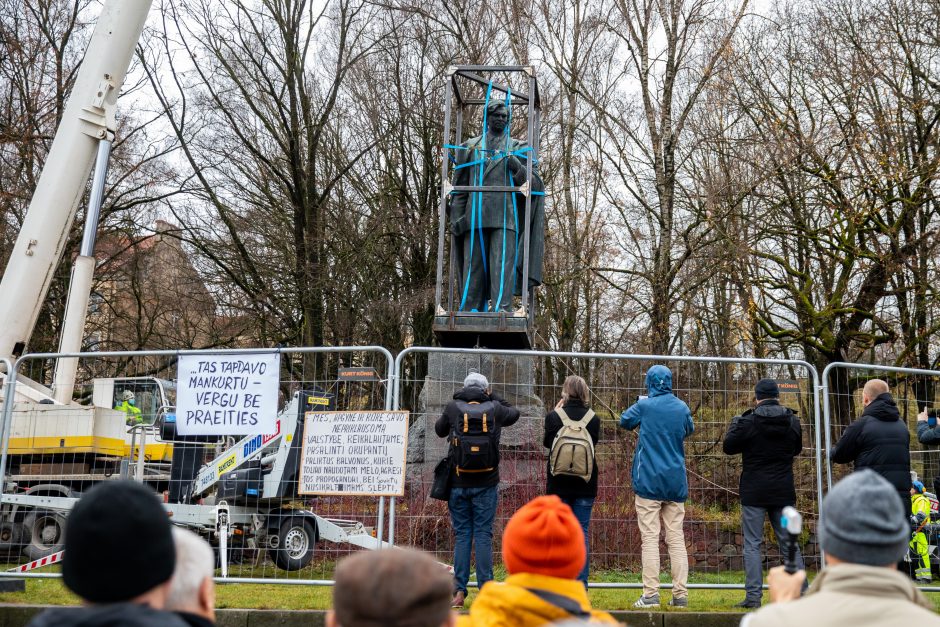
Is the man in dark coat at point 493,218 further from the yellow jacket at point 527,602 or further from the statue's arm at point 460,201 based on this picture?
the yellow jacket at point 527,602

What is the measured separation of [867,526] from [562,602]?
34.2 inches

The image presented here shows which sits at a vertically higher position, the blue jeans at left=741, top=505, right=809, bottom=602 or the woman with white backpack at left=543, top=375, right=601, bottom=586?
the woman with white backpack at left=543, top=375, right=601, bottom=586

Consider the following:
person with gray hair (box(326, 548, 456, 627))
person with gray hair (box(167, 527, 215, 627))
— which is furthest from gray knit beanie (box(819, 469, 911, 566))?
person with gray hair (box(167, 527, 215, 627))

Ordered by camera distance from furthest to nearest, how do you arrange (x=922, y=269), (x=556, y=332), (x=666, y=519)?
(x=556, y=332) < (x=922, y=269) < (x=666, y=519)

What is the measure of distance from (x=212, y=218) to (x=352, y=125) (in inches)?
175

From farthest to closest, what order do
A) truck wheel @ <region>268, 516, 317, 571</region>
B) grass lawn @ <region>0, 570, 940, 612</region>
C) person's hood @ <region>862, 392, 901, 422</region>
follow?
1. truck wheel @ <region>268, 516, 317, 571</region>
2. person's hood @ <region>862, 392, 901, 422</region>
3. grass lawn @ <region>0, 570, 940, 612</region>

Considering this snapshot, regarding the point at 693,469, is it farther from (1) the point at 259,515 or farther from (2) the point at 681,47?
(2) the point at 681,47

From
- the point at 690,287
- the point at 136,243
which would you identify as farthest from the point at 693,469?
the point at 136,243

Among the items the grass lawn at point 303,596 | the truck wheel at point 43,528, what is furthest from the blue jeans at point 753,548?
the truck wheel at point 43,528

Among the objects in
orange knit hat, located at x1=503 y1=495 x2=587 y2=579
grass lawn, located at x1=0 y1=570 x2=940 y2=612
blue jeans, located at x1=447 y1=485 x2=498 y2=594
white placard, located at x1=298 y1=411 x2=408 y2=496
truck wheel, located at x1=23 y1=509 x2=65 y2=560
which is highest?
white placard, located at x1=298 y1=411 x2=408 y2=496

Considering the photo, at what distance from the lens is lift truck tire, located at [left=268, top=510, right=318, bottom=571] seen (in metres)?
9.10

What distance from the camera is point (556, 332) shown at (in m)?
A: 24.9

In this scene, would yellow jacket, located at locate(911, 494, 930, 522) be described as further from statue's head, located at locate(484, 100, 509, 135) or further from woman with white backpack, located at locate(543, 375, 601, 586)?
statue's head, located at locate(484, 100, 509, 135)

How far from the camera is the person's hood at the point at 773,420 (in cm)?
741
